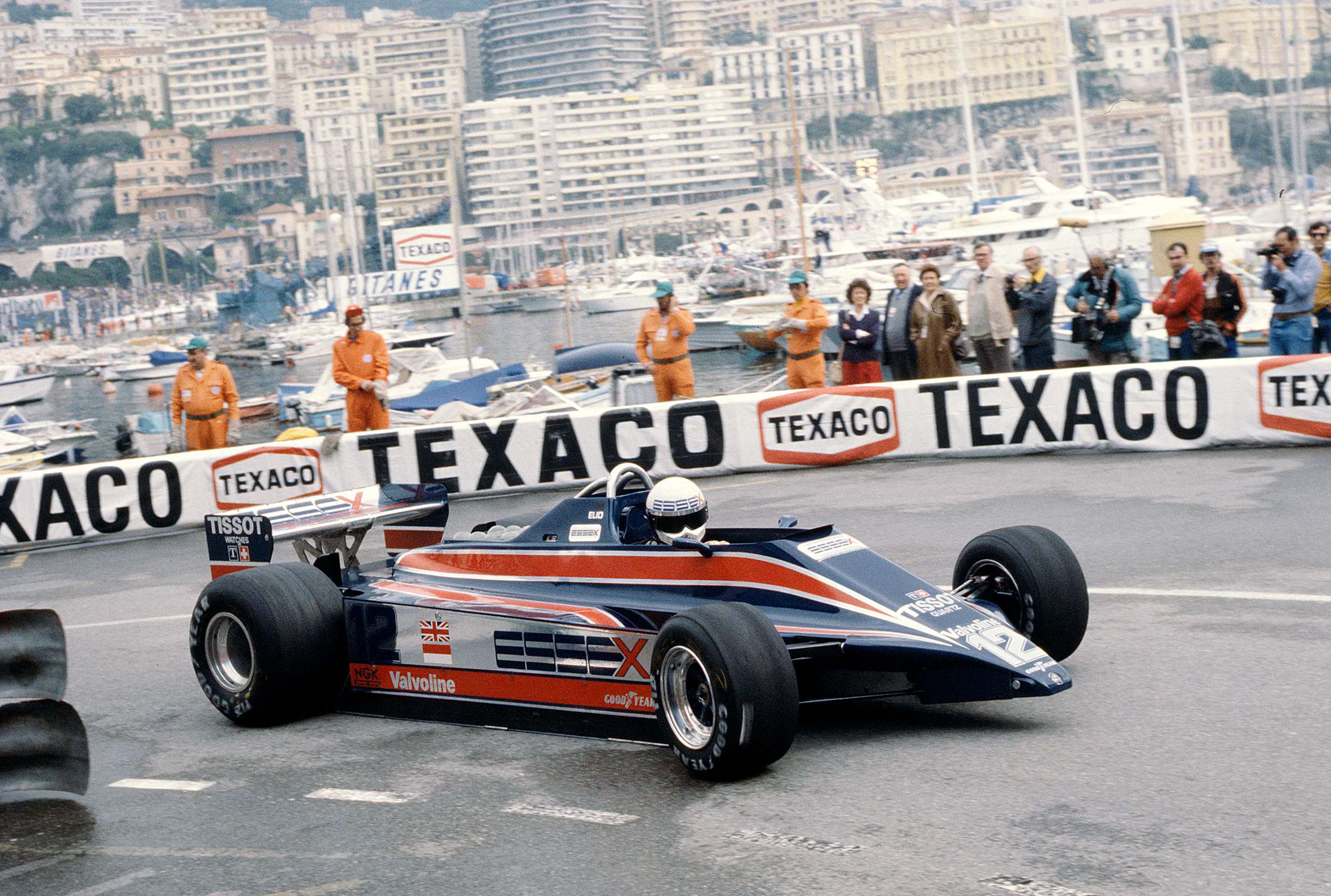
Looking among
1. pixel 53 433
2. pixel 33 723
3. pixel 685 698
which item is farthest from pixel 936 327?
pixel 53 433

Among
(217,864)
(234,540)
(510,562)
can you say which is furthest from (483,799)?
(234,540)

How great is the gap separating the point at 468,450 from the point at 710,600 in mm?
9390

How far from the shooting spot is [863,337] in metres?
16.2

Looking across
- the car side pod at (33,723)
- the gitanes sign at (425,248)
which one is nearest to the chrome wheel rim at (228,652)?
the car side pod at (33,723)

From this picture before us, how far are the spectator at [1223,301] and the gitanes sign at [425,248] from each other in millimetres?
13988

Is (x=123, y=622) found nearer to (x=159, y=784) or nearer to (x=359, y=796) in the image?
(x=159, y=784)

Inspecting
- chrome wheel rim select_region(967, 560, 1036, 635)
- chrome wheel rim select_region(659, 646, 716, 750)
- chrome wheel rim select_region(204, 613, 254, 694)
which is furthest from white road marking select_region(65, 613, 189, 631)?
chrome wheel rim select_region(967, 560, 1036, 635)

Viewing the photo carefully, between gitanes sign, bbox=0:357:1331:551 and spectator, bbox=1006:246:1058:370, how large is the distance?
101cm

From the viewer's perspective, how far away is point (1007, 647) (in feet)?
21.3

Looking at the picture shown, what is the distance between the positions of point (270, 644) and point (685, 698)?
2.40 metres

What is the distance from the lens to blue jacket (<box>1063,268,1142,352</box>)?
1584 centimetres

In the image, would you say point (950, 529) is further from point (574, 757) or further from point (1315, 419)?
point (574, 757)

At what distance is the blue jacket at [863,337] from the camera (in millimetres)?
16281

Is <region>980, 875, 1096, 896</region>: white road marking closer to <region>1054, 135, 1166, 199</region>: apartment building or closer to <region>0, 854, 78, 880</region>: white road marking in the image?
<region>0, 854, 78, 880</region>: white road marking
